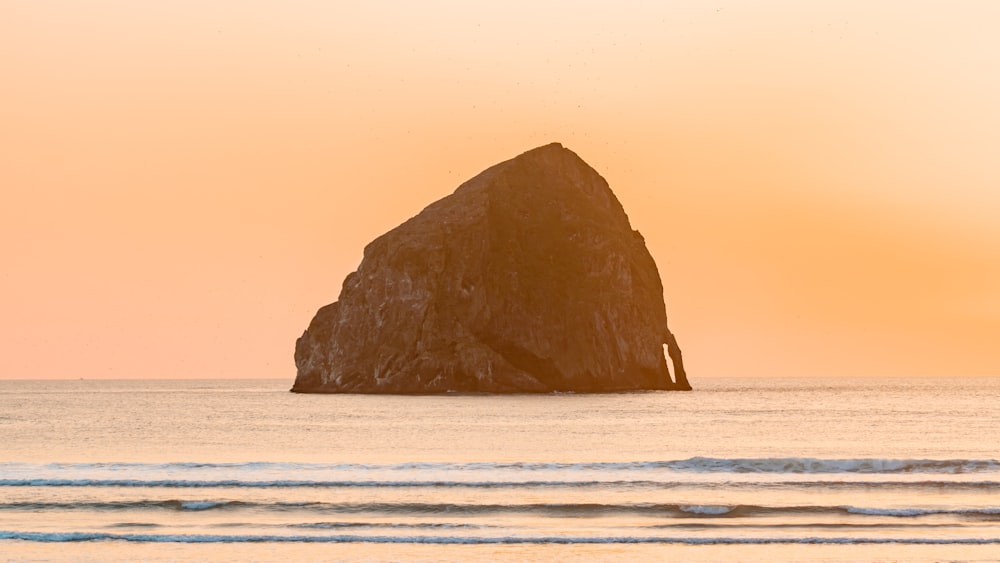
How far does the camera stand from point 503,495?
1921 inches

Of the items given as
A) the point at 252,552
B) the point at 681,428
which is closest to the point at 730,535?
the point at 252,552

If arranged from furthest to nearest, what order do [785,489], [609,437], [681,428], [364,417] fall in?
[364,417]
[681,428]
[609,437]
[785,489]

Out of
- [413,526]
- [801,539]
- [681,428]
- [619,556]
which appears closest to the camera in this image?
[619,556]

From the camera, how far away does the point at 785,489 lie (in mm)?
50031

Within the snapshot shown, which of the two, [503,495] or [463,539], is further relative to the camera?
[503,495]

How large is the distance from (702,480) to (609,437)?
30.7m

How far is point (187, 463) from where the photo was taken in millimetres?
62219

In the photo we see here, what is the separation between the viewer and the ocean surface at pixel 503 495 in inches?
1447

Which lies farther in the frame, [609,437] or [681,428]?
[681,428]

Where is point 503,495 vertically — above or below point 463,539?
above

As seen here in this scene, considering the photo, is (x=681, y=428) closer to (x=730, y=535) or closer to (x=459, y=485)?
(x=459, y=485)

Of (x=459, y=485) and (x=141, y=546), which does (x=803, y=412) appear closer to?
(x=459, y=485)

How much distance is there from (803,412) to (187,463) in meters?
76.7

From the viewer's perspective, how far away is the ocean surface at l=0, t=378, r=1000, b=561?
36750 millimetres
